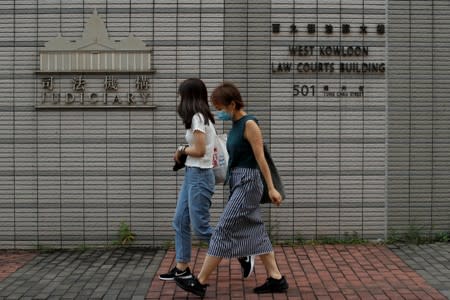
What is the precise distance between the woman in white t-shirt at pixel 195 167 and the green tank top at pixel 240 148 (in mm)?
235

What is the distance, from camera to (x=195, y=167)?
A: 19.5ft

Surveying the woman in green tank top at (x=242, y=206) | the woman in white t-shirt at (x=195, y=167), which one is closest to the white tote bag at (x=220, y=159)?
the woman in white t-shirt at (x=195, y=167)

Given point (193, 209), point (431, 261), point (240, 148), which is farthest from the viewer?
point (431, 261)

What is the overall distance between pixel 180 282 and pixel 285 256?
6.17 feet

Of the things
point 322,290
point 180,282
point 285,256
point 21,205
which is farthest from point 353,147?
point 21,205

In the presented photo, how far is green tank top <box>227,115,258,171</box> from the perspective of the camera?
5.80 m

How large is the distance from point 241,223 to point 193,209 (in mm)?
465

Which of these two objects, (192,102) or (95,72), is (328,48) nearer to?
(192,102)

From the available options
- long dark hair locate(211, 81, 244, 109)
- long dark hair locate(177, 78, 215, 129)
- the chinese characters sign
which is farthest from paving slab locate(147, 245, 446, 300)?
the chinese characters sign

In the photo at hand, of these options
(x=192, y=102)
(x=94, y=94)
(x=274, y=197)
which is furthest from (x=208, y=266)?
(x=94, y=94)

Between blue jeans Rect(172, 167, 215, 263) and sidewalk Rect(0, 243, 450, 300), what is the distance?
44 cm

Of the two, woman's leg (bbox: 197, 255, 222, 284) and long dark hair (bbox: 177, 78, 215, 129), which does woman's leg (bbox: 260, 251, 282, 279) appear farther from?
long dark hair (bbox: 177, 78, 215, 129)

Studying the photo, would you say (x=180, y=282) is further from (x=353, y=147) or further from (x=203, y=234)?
(x=353, y=147)

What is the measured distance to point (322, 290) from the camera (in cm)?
598
